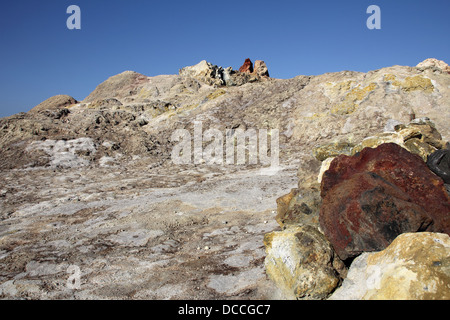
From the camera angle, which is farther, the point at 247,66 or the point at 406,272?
the point at 247,66

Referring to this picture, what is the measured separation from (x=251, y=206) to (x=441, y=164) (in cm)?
539

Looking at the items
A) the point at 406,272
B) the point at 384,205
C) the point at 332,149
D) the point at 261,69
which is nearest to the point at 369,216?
the point at 384,205

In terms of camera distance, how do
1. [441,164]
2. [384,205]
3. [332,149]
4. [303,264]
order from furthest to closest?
[332,149] → [441,164] → [303,264] → [384,205]

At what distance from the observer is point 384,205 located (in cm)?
411

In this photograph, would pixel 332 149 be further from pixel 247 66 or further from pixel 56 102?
pixel 56 102

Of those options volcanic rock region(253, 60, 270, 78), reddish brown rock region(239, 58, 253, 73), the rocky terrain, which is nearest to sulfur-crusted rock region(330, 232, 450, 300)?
the rocky terrain

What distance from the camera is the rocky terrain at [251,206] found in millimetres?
4176

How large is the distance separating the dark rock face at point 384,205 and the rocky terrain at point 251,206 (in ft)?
0.06

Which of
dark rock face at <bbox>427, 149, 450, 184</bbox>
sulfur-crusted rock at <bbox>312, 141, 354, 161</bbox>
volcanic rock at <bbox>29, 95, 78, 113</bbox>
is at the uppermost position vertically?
volcanic rock at <bbox>29, 95, 78, 113</bbox>

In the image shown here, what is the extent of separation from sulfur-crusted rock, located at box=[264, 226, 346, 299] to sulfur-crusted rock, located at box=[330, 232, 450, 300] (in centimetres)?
23

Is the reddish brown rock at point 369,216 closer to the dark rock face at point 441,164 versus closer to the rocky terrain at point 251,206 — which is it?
the rocky terrain at point 251,206

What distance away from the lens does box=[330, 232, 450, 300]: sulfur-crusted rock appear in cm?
311

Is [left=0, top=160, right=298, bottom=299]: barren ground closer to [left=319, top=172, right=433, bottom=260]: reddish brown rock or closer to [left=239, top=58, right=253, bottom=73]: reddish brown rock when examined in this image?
[left=319, top=172, right=433, bottom=260]: reddish brown rock

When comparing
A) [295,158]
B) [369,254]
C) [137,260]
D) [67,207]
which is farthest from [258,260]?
[295,158]
